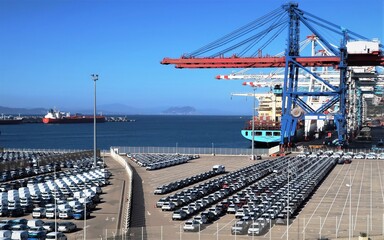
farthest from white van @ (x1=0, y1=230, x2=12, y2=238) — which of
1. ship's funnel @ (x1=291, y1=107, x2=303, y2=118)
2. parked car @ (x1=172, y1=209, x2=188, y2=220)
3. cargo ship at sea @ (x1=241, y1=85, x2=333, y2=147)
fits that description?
cargo ship at sea @ (x1=241, y1=85, x2=333, y2=147)

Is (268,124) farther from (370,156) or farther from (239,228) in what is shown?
(239,228)

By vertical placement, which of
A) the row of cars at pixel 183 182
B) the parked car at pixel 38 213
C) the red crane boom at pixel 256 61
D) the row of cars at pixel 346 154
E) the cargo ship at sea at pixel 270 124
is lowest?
the parked car at pixel 38 213

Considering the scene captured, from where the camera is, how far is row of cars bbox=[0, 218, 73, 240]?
20031 mm

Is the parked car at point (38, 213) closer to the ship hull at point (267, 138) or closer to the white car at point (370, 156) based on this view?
the white car at point (370, 156)

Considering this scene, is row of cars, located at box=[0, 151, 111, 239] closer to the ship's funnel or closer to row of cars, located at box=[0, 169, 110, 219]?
row of cars, located at box=[0, 169, 110, 219]

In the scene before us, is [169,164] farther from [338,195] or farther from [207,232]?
[207,232]

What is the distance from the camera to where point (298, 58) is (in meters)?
59.2

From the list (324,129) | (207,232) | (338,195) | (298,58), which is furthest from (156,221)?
(324,129)

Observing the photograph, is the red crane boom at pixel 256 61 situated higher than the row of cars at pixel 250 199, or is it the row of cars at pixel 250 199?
the red crane boom at pixel 256 61

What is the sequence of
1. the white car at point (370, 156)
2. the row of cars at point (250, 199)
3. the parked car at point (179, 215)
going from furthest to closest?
the white car at point (370, 156)
the parked car at point (179, 215)
the row of cars at point (250, 199)

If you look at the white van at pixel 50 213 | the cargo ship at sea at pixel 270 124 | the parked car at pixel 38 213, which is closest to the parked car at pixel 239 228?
the white van at pixel 50 213

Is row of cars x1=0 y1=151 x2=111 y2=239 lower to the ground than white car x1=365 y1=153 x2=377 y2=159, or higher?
lower

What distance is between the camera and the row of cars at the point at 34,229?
20031mm

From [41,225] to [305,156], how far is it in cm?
3701
